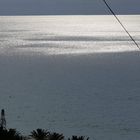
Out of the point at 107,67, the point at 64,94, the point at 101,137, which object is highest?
the point at 101,137

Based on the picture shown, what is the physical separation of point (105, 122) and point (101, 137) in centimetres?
527

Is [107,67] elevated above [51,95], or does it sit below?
below

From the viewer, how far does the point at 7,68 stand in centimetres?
7725

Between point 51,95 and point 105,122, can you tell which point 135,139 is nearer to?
point 105,122

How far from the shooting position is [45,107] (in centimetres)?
4609

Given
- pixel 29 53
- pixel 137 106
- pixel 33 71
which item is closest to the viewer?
pixel 137 106

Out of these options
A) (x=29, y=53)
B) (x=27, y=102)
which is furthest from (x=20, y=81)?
(x=29, y=53)

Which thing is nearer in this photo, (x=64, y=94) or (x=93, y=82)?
Answer: (x=64, y=94)

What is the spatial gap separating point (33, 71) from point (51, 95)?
2153 cm

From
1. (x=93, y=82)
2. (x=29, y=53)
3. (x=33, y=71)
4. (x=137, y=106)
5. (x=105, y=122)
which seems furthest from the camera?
(x=29, y=53)

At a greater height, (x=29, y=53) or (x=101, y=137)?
(x=101, y=137)

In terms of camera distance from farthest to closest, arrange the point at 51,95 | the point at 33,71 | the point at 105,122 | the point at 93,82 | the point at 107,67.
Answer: the point at 107,67 < the point at 33,71 < the point at 93,82 < the point at 51,95 < the point at 105,122

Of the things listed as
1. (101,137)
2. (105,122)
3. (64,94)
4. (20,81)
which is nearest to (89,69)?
(20,81)

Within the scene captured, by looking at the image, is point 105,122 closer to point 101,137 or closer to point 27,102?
point 101,137
